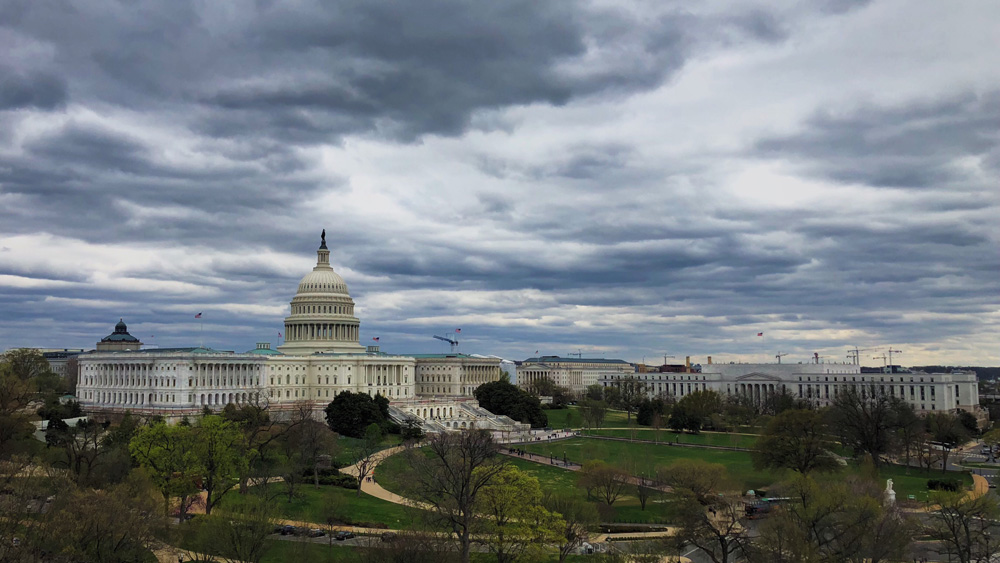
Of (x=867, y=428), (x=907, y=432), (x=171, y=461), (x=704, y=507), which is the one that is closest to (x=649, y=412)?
(x=907, y=432)

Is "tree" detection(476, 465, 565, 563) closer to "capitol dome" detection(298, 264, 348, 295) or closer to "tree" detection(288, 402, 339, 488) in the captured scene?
"tree" detection(288, 402, 339, 488)

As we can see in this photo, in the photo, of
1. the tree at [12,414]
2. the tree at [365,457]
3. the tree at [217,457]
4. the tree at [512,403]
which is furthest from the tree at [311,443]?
Result: the tree at [512,403]

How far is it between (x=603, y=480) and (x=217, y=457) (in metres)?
33.1

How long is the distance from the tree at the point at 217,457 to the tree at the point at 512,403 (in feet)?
275

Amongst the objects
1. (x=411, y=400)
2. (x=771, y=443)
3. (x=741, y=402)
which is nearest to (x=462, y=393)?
(x=411, y=400)

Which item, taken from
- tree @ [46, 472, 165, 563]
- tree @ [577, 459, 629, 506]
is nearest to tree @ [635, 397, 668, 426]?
→ tree @ [577, 459, 629, 506]

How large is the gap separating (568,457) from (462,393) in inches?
3616

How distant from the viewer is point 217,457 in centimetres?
6875

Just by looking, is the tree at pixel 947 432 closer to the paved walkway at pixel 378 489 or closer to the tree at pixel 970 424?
the tree at pixel 970 424

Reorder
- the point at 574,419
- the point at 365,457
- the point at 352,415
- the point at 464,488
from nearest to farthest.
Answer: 1. the point at 464,488
2. the point at 365,457
3. the point at 352,415
4. the point at 574,419

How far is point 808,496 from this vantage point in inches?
2199

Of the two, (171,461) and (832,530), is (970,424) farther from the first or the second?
(171,461)

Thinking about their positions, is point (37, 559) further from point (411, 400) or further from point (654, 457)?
point (411, 400)

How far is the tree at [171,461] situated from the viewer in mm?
66188
